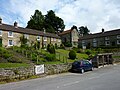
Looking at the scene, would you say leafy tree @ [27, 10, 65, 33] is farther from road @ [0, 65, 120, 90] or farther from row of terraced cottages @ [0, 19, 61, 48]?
road @ [0, 65, 120, 90]

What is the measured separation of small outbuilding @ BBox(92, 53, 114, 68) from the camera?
1277 inches

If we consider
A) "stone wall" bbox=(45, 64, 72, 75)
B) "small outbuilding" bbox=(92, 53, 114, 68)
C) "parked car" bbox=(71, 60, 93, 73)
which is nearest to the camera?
"stone wall" bbox=(45, 64, 72, 75)

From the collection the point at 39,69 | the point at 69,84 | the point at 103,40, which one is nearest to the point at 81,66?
the point at 39,69

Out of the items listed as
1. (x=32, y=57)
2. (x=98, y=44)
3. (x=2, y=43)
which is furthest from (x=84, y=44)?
(x=32, y=57)

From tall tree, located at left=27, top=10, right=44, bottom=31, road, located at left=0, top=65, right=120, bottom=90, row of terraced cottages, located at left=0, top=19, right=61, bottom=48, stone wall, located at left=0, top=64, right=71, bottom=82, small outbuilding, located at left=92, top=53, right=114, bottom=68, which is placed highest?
tall tree, located at left=27, top=10, right=44, bottom=31

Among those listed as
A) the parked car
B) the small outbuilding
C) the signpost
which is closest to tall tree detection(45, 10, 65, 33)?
A: the small outbuilding

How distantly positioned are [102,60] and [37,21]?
61119 millimetres

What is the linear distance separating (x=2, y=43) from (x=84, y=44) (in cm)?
4157

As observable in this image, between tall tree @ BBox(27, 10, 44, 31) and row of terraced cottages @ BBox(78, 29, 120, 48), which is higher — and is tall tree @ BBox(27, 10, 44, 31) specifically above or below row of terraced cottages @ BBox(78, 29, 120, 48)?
above

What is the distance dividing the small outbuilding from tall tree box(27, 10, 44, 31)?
183 ft

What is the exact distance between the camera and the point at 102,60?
114ft

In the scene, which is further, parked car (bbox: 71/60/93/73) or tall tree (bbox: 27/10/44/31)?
tall tree (bbox: 27/10/44/31)

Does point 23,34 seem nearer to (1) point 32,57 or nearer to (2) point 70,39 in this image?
(1) point 32,57

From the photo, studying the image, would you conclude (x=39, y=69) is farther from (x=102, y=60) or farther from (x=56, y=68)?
(x=102, y=60)
